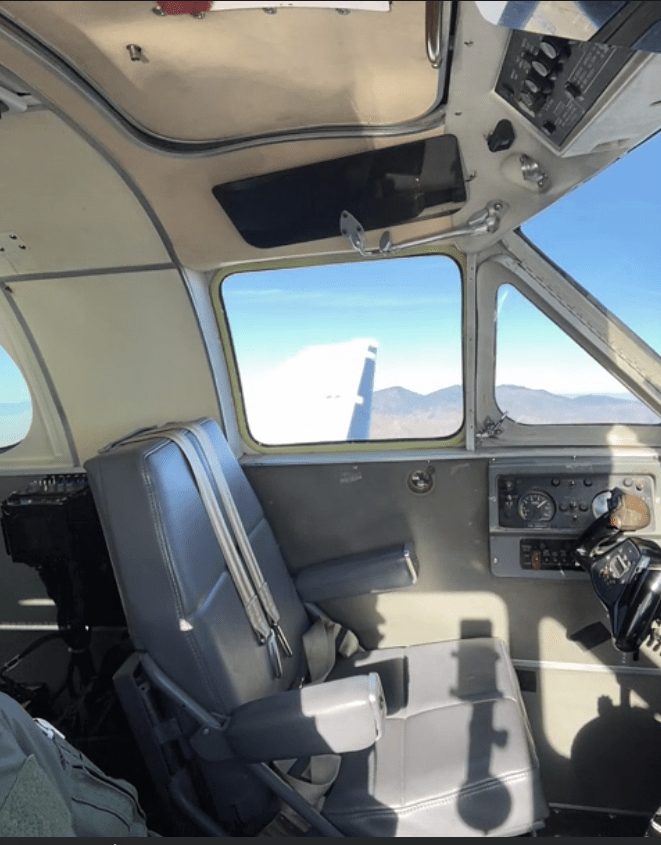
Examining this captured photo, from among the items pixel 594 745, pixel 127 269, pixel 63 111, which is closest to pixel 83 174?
pixel 63 111

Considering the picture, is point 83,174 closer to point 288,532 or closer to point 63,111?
point 63,111

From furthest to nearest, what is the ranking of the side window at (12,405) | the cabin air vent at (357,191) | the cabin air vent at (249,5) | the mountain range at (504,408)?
the side window at (12,405) < the mountain range at (504,408) < the cabin air vent at (357,191) < the cabin air vent at (249,5)

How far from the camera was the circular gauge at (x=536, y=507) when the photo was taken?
79.6 inches

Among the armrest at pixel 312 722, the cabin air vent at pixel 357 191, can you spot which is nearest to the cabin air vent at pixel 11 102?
the cabin air vent at pixel 357 191

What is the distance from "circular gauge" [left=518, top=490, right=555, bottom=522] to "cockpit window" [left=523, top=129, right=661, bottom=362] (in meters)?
0.59

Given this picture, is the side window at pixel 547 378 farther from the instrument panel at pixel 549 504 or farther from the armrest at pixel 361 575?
the armrest at pixel 361 575

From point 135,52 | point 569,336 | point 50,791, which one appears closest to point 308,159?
point 135,52

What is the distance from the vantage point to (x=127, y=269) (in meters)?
1.98

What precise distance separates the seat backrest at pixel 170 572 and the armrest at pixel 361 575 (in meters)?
0.58

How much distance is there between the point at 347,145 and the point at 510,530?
135 centimetres

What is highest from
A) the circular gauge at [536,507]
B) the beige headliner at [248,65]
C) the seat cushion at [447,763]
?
the beige headliner at [248,65]

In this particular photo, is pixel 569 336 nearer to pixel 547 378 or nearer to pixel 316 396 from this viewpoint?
pixel 547 378

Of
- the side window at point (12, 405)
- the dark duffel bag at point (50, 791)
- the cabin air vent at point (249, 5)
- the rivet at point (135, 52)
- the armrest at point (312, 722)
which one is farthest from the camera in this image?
the side window at point (12, 405)

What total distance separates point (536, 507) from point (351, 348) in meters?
0.85
